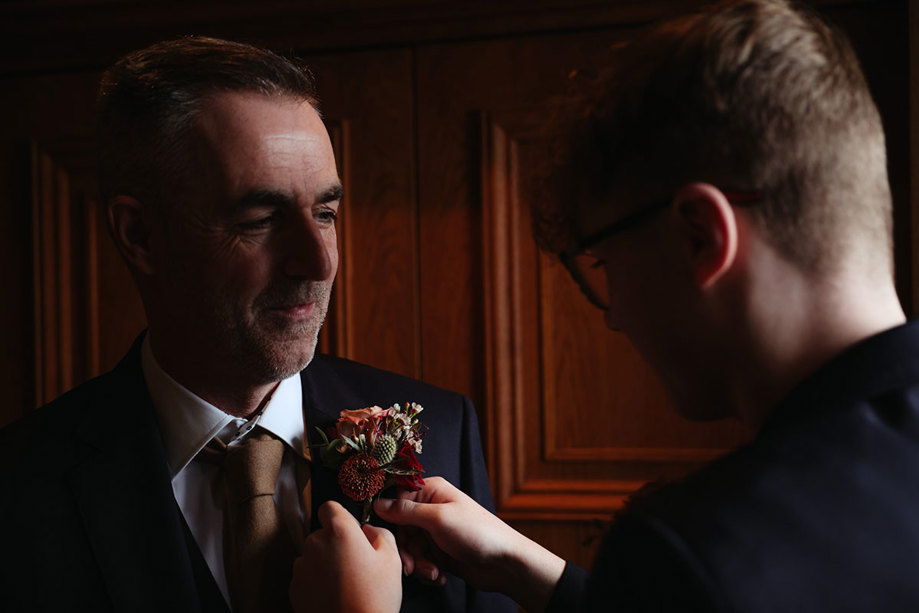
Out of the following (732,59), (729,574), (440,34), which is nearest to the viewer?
(729,574)

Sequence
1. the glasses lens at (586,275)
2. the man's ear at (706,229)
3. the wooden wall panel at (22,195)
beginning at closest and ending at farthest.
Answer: the man's ear at (706,229) → the glasses lens at (586,275) → the wooden wall panel at (22,195)

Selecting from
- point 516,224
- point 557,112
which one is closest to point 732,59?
point 557,112

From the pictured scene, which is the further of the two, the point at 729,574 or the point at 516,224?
the point at 516,224

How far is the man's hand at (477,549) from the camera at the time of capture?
3.96 ft

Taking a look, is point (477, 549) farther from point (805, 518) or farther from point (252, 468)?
point (805, 518)

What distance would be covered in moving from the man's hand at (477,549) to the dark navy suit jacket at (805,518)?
0.54 m

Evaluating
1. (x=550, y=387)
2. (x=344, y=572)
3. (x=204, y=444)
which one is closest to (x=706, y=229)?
(x=344, y=572)

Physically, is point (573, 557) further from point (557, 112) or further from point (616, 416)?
point (557, 112)

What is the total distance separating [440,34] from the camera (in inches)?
97.7

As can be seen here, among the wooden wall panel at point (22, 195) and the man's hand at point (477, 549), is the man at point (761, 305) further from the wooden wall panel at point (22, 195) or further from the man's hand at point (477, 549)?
the wooden wall panel at point (22, 195)

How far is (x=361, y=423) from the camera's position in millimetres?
1294

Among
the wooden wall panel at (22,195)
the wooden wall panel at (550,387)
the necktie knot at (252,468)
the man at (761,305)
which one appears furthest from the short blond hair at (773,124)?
the wooden wall panel at (22,195)

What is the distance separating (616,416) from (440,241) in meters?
0.78

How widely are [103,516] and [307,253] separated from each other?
499 mm
